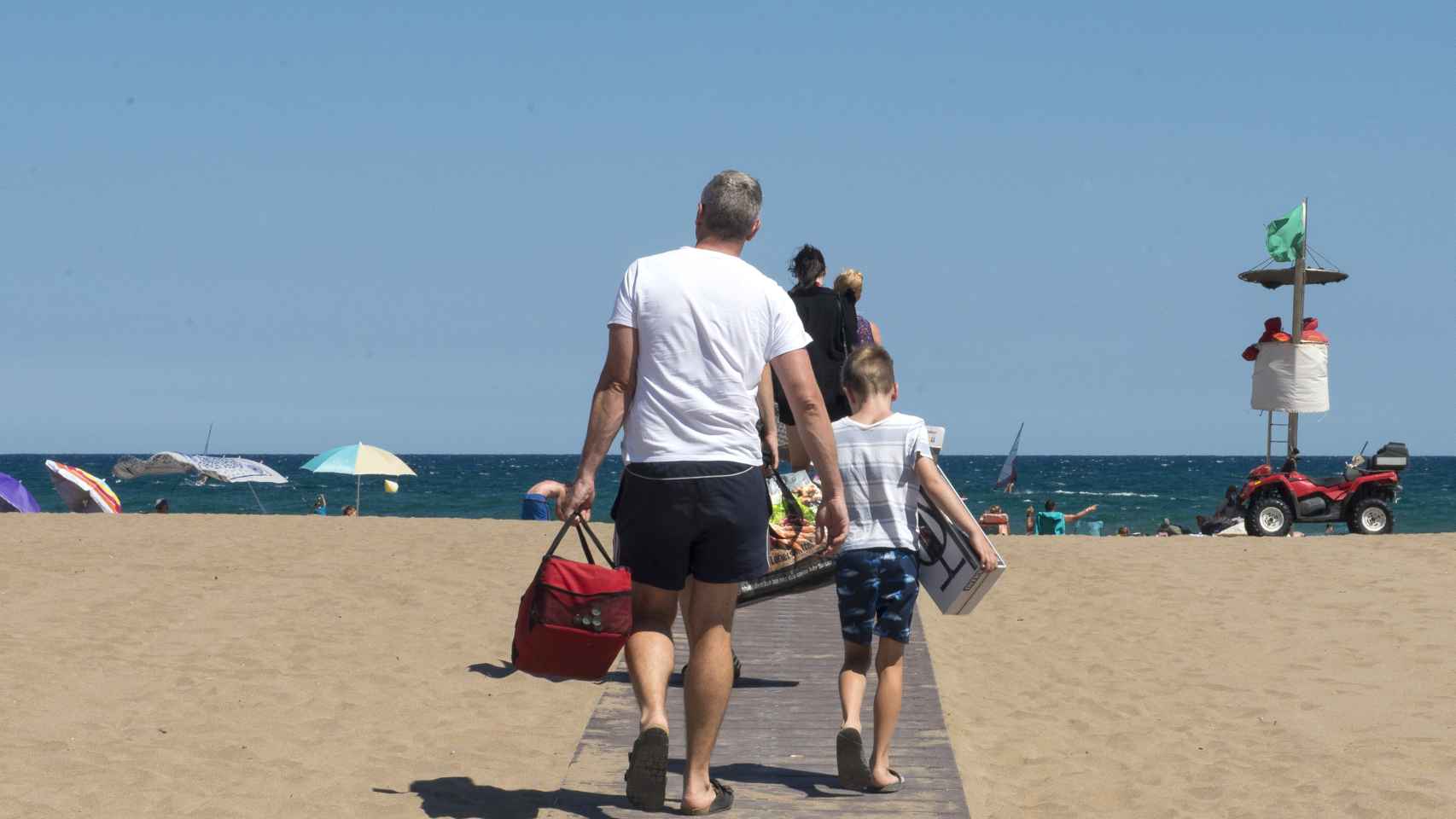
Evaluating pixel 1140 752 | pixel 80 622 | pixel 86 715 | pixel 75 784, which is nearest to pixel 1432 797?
pixel 1140 752

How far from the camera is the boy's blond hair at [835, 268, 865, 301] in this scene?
7.95 metres

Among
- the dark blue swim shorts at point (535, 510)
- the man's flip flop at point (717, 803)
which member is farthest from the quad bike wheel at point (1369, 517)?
the man's flip flop at point (717, 803)

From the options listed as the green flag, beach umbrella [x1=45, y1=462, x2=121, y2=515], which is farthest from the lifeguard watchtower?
beach umbrella [x1=45, y1=462, x2=121, y2=515]

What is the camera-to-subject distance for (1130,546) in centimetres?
1681

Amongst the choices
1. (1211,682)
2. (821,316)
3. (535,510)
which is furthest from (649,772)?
(535,510)

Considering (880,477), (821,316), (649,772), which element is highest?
(821,316)

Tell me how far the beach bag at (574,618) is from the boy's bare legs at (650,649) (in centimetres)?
6

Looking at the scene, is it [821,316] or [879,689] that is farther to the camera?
[821,316]

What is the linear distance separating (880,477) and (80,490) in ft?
77.5

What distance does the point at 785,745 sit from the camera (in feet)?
21.2

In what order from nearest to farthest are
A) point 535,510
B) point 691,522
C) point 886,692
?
point 691,522 < point 886,692 < point 535,510

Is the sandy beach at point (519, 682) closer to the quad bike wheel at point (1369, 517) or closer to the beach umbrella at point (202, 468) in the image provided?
the quad bike wheel at point (1369, 517)

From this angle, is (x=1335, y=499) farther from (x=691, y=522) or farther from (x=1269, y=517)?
(x=691, y=522)

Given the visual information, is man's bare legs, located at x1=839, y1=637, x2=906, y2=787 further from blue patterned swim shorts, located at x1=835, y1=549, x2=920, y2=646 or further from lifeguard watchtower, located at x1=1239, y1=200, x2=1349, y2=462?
lifeguard watchtower, located at x1=1239, y1=200, x2=1349, y2=462
